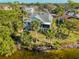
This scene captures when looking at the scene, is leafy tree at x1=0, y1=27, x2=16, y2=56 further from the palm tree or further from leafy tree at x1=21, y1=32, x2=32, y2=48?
the palm tree

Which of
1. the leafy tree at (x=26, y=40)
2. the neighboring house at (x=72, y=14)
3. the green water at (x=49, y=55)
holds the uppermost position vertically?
the leafy tree at (x=26, y=40)

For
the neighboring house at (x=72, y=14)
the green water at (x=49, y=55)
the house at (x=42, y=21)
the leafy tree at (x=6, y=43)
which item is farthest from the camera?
the neighboring house at (x=72, y=14)

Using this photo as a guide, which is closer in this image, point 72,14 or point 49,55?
point 49,55

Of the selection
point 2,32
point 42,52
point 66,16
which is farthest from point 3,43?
point 66,16

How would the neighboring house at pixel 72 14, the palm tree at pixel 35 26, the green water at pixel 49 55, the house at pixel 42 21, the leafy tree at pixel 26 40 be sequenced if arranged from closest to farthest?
the green water at pixel 49 55 < the leafy tree at pixel 26 40 < the palm tree at pixel 35 26 < the house at pixel 42 21 < the neighboring house at pixel 72 14

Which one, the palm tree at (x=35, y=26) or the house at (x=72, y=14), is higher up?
the palm tree at (x=35, y=26)

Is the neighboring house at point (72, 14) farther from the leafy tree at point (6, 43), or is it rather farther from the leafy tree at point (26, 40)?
the leafy tree at point (6, 43)

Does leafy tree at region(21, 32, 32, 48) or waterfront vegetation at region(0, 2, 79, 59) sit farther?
leafy tree at region(21, 32, 32, 48)

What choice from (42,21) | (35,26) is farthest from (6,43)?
(42,21)

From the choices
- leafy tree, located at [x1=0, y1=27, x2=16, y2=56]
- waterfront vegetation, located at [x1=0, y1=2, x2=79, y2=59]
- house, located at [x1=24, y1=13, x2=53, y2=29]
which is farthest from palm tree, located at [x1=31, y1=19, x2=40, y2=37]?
leafy tree, located at [x1=0, y1=27, x2=16, y2=56]

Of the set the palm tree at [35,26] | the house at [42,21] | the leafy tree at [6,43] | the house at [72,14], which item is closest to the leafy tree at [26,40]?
the leafy tree at [6,43]

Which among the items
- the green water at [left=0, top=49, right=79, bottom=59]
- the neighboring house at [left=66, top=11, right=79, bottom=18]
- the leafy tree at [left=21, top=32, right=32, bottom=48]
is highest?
the leafy tree at [left=21, top=32, right=32, bottom=48]

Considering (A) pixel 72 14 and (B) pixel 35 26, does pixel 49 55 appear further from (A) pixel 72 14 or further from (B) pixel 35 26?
(A) pixel 72 14
